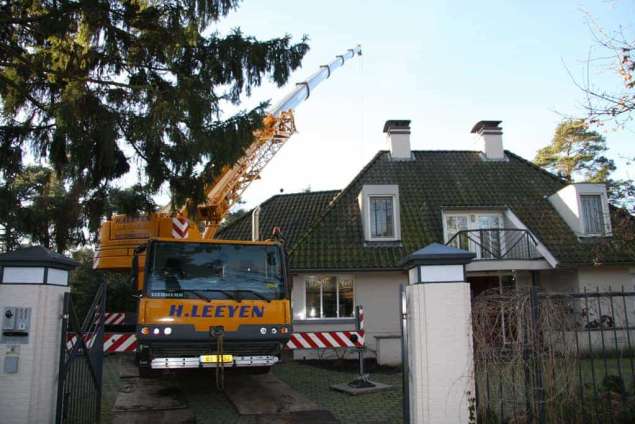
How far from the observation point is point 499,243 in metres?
17.6

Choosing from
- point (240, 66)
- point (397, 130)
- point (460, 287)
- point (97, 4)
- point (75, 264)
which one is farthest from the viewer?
point (397, 130)

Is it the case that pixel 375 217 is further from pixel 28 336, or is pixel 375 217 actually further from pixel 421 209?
pixel 28 336

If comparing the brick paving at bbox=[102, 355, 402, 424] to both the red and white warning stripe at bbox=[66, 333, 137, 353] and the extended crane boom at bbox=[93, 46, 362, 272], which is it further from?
the extended crane boom at bbox=[93, 46, 362, 272]

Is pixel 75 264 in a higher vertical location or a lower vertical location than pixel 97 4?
lower

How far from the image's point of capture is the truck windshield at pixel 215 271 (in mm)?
9195

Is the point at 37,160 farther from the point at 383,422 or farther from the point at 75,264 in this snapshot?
the point at 383,422

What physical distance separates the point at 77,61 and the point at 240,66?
2558 mm

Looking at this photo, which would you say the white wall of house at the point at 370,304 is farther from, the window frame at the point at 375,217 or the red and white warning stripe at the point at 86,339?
the red and white warning stripe at the point at 86,339

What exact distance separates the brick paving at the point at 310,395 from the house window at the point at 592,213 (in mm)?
9160

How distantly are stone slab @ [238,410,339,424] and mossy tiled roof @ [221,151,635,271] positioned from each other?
7606 mm

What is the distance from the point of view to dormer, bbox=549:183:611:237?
18.2 meters

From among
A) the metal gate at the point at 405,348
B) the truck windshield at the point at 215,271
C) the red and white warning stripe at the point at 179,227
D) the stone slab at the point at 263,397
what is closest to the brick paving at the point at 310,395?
the stone slab at the point at 263,397

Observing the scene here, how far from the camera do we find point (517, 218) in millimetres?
18297

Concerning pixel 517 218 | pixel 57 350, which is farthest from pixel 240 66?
pixel 517 218
